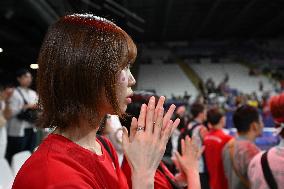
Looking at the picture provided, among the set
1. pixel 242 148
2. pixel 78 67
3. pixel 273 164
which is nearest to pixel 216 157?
pixel 242 148

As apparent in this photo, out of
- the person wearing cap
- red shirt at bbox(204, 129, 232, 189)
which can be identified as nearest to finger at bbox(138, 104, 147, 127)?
the person wearing cap

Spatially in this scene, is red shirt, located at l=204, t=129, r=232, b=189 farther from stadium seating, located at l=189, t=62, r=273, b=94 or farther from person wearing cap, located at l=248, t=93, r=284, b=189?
stadium seating, located at l=189, t=62, r=273, b=94

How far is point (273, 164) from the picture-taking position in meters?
1.80

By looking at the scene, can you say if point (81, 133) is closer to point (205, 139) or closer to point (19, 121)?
point (205, 139)

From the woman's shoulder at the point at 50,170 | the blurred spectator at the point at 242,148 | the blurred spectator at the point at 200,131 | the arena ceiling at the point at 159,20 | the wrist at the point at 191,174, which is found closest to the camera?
the woman's shoulder at the point at 50,170

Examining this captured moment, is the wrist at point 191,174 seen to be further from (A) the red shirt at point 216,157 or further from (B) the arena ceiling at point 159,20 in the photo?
(A) the red shirt at point 216,157

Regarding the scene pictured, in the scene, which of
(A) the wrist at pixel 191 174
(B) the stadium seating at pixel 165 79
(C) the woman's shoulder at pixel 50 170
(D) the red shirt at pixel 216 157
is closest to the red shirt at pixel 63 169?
(C) the woman's shoulder at pixel 50 170

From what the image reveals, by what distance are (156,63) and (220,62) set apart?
3.89 meters

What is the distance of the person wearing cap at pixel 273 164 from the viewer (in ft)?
5.79

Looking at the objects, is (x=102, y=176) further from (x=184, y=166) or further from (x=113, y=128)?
(x=113, y=128)

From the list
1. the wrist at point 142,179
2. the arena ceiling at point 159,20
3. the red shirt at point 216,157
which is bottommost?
the red shirt at point 216,157

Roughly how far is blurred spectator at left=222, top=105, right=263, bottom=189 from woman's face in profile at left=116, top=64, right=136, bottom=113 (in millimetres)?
1853

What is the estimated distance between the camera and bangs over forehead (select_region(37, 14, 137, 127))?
35.0 inches

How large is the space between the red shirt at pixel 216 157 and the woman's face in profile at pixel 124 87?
9.18 feet
